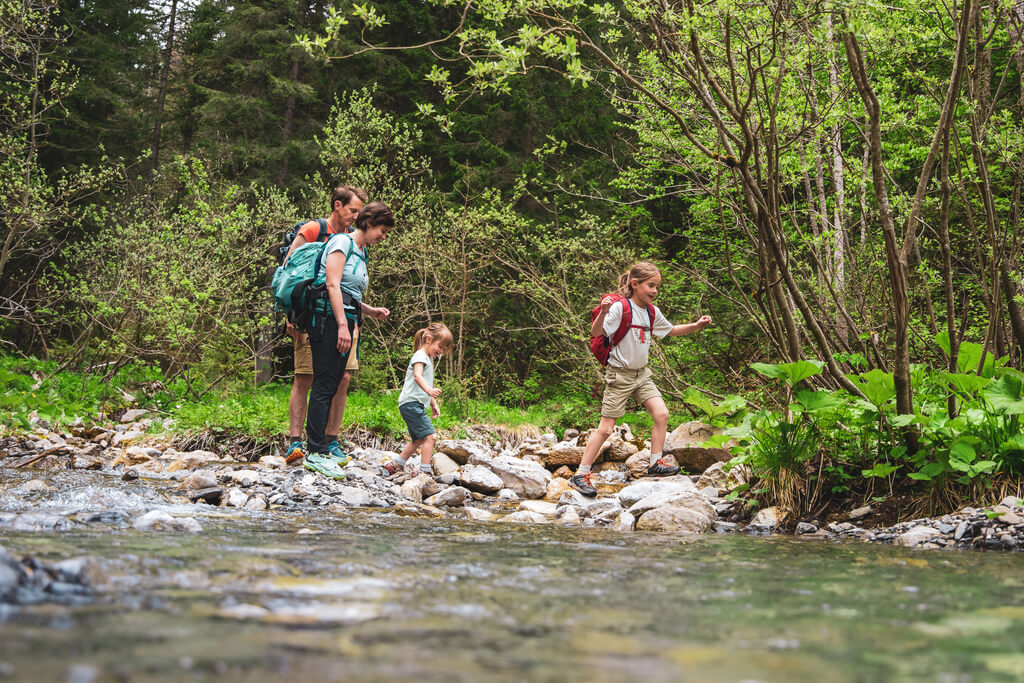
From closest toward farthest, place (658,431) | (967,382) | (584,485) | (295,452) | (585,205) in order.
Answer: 1. (967,382)
2. (584,485)
3. (295,452)
4. (658,431)
5. (585,205)

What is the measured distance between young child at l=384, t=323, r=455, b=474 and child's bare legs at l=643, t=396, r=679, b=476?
5.79ft

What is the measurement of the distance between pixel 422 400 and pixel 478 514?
203 cm

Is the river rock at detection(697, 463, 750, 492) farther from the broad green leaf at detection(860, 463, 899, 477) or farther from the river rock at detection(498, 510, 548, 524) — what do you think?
the river rock at detection(498, 510, 548, 524)

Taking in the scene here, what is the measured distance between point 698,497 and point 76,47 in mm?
19605

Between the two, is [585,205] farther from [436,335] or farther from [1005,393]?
[1005,393]

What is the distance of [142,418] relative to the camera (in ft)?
31.2

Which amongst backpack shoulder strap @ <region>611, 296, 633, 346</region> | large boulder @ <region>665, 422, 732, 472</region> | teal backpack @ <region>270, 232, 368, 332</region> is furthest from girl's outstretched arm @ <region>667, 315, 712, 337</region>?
teal backpack @ <region>270, 232, 368, 332</region>

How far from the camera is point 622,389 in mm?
6352

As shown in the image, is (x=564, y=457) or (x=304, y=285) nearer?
(x=304, y=285)

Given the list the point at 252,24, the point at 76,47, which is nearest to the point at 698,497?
the point at 252,24

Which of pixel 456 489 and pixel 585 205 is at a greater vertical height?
pixel 585 205

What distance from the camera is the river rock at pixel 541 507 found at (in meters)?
5.05

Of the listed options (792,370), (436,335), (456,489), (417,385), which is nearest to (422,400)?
(417,385)

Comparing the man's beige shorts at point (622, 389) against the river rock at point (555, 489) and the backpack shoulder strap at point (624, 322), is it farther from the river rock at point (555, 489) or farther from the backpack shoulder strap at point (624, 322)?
the river rock at point (555, 489)
